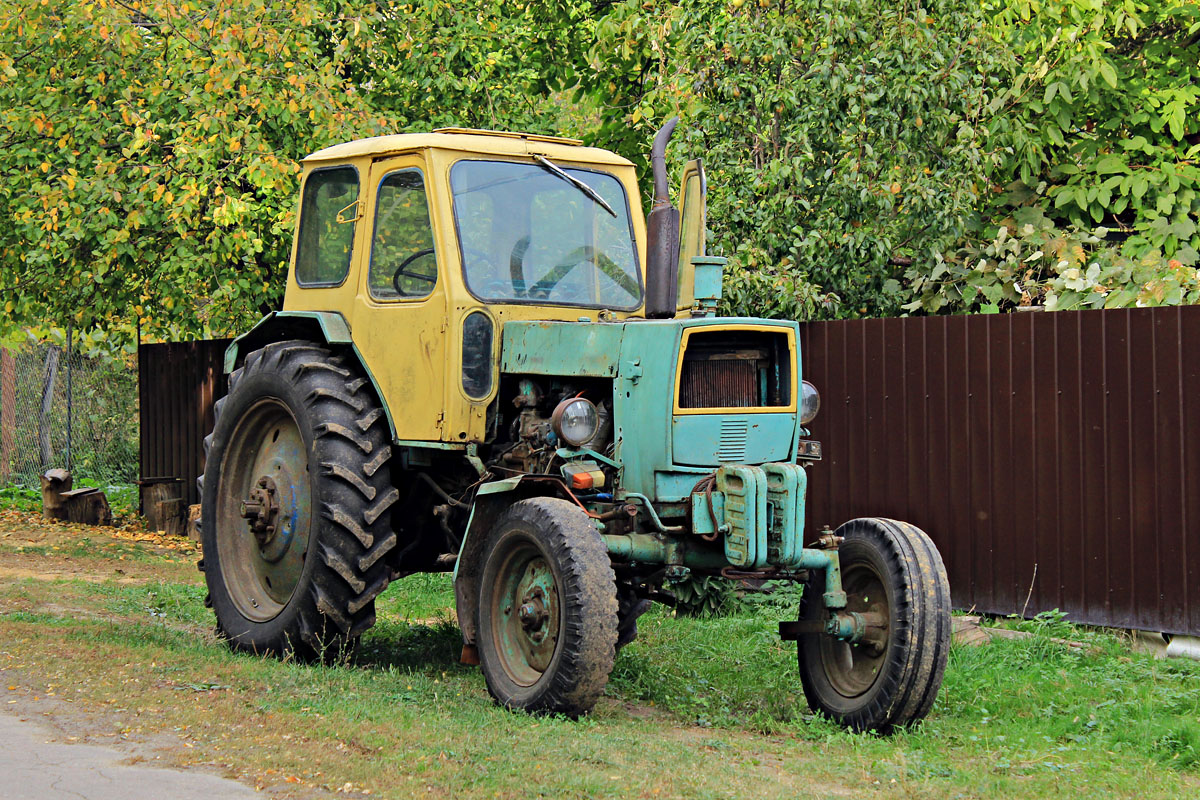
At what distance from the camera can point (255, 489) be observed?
8305mm

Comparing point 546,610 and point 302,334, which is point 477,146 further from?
point 546,610

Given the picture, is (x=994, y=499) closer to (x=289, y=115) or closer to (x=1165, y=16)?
(x=1165, y=16)

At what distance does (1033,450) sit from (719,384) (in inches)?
124

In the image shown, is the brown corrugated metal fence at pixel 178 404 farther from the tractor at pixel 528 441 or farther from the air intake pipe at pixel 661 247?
the air intake pipe at pixel 661 247

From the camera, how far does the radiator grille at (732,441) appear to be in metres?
6.98

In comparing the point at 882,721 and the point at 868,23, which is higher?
the point at 868,23

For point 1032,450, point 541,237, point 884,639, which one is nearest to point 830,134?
point 1032,450

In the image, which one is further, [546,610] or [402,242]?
[402,242]

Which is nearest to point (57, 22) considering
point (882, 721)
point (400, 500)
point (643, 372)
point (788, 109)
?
point (788, 109)

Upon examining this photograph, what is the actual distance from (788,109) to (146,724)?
790 cm

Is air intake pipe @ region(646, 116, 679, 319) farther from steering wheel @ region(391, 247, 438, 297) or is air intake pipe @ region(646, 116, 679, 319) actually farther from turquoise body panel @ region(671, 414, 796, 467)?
steering wheel @ region(391, 247, 438, 297)

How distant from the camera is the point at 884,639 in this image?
6.73 metres

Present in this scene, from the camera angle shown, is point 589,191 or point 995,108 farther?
point 995,108

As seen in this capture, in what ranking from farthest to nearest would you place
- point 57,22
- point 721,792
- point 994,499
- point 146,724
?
point 57,22, point 994,499, point 146,724, point 721,792
